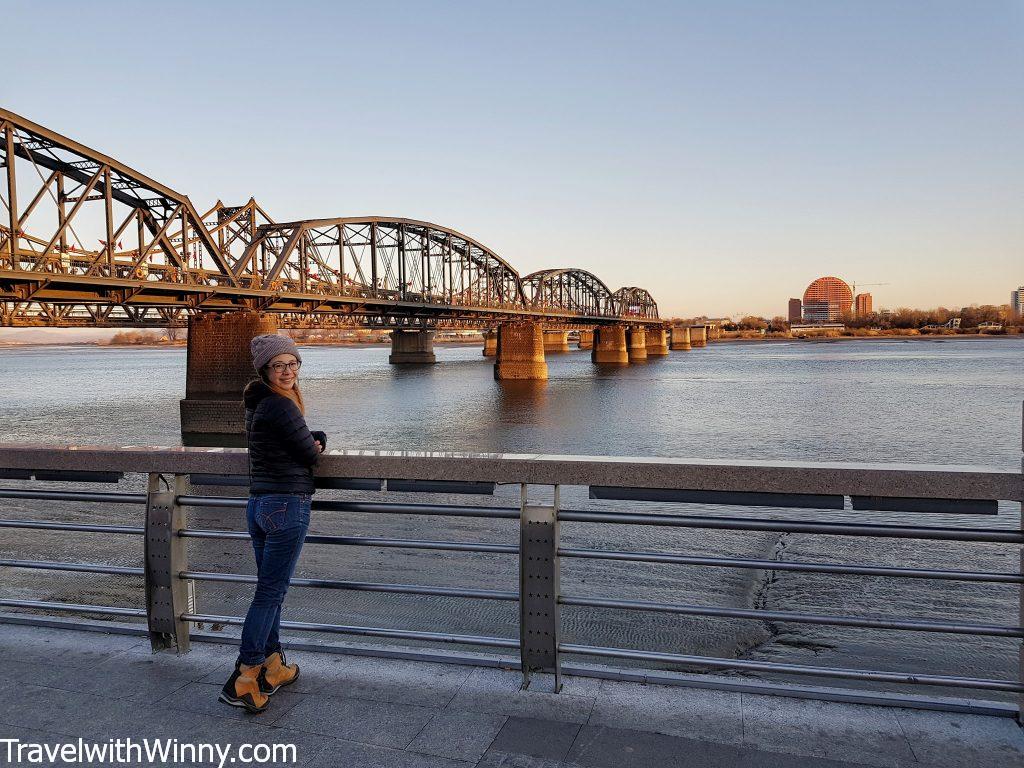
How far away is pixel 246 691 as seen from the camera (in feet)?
12.8

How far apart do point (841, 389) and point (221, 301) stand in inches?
2014

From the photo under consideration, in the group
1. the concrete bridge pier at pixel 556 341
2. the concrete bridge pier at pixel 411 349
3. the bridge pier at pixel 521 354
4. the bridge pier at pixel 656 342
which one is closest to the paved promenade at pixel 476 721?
the bridge pier at pixel 521 354

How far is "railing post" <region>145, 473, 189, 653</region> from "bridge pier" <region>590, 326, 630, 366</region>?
418 feet

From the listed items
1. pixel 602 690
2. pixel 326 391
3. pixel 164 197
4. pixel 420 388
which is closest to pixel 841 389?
pixel 420 388

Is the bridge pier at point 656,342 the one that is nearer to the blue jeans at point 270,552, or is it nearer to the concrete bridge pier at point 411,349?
the concrete bridge pier at point 411,349

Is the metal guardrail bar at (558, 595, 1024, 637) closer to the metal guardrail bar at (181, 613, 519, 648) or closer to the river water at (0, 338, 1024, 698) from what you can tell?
the metal guardrail bar at (181, 613, 519, 648)

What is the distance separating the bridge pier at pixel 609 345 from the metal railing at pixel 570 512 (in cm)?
12762

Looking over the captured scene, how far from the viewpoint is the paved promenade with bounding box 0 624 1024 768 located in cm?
347

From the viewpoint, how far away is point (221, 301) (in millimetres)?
48281

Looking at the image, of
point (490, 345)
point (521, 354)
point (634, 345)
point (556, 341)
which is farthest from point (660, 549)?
point (556, 341)

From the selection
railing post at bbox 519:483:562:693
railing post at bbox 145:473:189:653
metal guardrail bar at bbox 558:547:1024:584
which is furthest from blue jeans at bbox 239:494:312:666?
metal guardrail bar at bbox 558:547:1024:584

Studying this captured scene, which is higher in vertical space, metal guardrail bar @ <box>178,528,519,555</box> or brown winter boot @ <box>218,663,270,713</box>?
metal guardrail bar @ <box>178,528,519,555</box>

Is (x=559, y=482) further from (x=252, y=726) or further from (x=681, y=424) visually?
(x=681, y=424)

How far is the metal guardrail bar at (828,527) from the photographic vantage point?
351 centimetres
